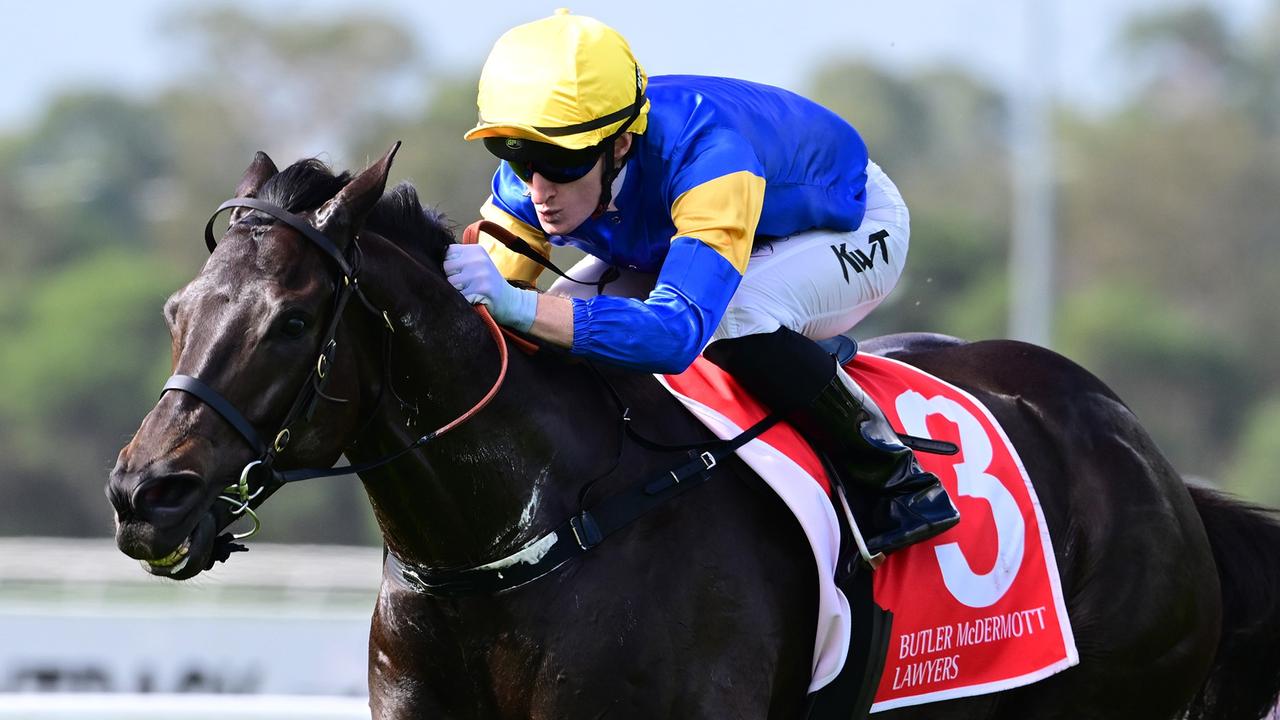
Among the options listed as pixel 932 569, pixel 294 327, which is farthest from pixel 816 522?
pixel 294 327

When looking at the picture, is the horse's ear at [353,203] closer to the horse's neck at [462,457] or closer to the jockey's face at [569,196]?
the horse's neck at [462,457]

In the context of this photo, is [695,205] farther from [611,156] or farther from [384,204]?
[384,204]

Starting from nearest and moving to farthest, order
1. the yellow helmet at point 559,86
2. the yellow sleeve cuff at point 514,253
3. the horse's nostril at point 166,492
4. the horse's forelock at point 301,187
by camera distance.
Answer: the horse's nostril at point 166,492 → the horse's forelock at point 301,187 → the yellow helmet at point 559,86 → the yellow sleeve cuff at point 514,253

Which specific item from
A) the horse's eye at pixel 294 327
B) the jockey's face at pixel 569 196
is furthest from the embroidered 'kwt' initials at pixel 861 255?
the horse's eye at pixel 294 327

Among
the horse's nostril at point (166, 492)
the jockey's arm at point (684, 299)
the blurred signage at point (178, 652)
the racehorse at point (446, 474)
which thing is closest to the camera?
the horse's nostril at point (166, 492)

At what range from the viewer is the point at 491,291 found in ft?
11.2

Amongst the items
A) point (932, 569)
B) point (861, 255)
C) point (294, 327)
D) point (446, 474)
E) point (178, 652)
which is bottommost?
point (178, 652)

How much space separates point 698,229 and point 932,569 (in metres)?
1.03

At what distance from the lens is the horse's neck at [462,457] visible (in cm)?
338

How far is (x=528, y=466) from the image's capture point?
3482 millimetres

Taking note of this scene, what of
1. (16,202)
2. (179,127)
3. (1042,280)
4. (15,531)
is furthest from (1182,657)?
(179,127)

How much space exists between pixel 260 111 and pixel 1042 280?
2691 cm

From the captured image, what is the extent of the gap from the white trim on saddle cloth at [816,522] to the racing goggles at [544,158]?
1.79 feet

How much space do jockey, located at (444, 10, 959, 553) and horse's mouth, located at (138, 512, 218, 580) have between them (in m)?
0.70
